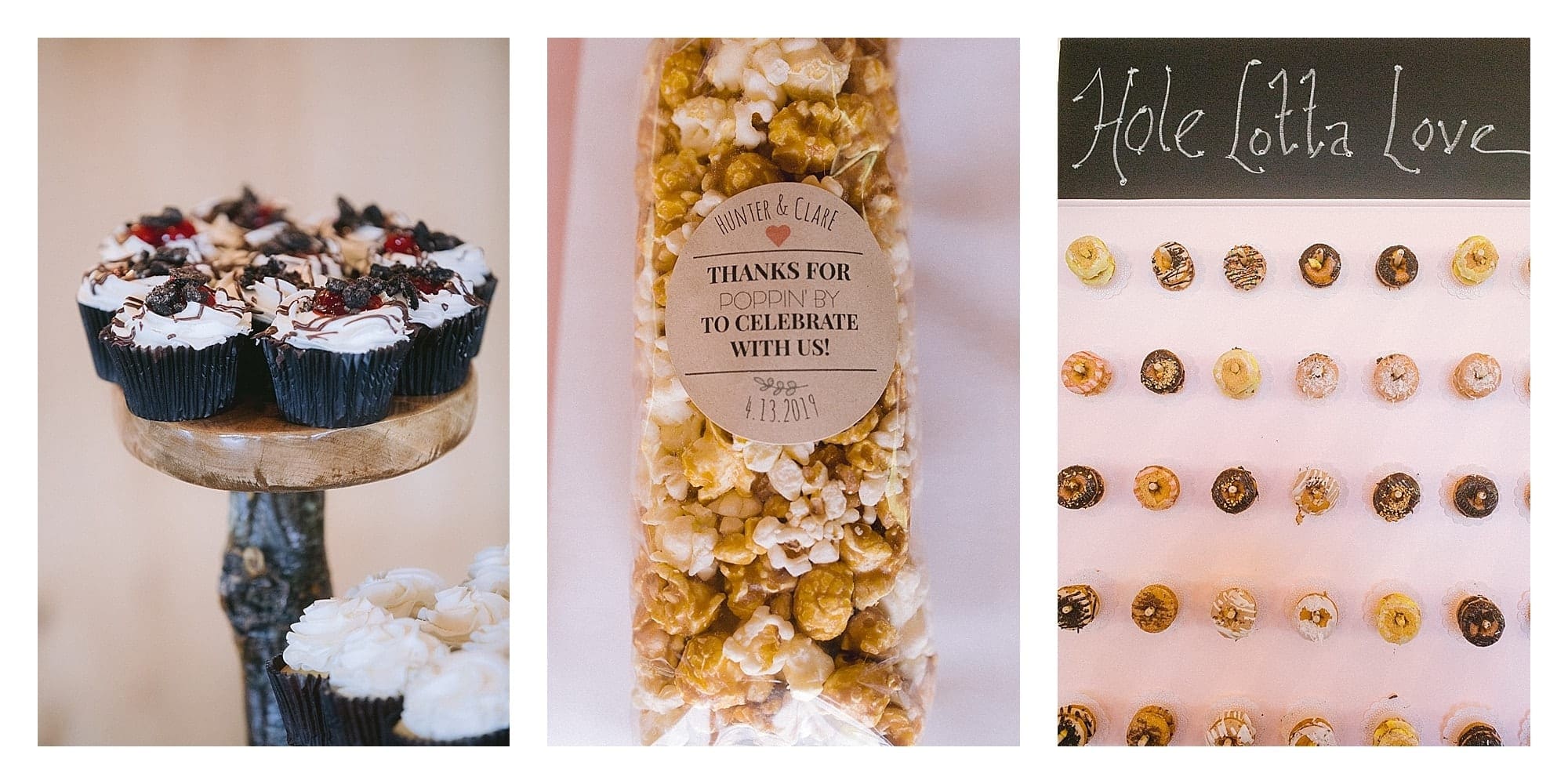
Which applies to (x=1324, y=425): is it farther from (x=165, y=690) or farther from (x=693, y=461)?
(x=165, y=690)

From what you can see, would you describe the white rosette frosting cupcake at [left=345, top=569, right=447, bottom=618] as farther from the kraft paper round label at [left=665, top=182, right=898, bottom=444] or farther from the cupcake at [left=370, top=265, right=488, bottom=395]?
the kraft paper round label at [left=665, top=182, right=898, bottom=444]

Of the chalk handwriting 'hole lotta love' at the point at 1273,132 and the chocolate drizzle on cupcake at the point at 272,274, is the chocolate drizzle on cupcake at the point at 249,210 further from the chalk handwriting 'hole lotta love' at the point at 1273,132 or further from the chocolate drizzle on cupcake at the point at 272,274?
the chalk handwriting 'hole lotta love' at the point at 1273,132

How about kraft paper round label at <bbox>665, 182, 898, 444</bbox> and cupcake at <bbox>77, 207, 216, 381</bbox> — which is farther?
cupcake at <bbox>77, 207, 216, 381</bbox>

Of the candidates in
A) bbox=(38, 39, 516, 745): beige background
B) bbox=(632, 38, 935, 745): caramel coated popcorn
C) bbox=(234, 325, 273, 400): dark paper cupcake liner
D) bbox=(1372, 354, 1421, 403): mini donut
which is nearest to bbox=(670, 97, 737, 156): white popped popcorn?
bbox=(632, 38, 935, 745): caramel coated popcorn

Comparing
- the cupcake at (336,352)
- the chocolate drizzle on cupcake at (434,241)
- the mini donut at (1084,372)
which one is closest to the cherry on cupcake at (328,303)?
the cupcake at (336,352)

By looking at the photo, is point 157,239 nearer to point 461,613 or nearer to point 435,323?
point 435,323

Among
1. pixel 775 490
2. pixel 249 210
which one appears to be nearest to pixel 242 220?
pixel 249 210
